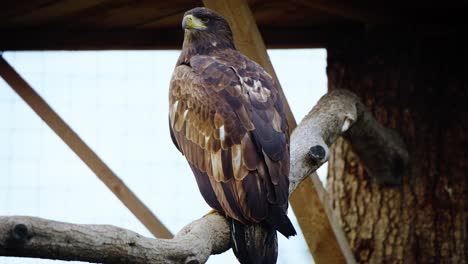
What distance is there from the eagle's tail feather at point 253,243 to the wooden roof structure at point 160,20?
1998 millimetres

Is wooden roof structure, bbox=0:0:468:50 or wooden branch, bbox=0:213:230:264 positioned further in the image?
wooden roof structure, bbox=0:0:468:50

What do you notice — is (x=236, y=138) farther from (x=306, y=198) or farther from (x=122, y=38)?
(x=122, y=38)

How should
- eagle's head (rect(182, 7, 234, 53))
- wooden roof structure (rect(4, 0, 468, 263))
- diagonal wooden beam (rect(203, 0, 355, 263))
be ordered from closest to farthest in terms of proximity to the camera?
diagonal wooden beam (rect(203, 0, 355, 263)) → eagle's head (rect(182, 7, 234, 53)) → wooden roof structure (rect(4, 0, 468, 263))

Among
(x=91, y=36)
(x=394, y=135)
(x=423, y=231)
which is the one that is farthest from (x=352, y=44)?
(x=91, y=36)

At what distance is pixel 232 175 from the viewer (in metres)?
3.66

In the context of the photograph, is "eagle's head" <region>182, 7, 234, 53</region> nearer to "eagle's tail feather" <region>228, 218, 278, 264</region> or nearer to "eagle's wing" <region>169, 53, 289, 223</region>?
"eagle's wing" <region>169, 53, 289, 223</region>

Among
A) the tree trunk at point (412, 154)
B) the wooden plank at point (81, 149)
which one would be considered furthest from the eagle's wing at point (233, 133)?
the tree trunk at point (412, 154)

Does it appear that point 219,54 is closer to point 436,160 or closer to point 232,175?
point 232,175

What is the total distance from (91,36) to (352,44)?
1710 millimetres

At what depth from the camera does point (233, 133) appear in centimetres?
379

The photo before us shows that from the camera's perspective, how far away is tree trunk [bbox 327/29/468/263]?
18.0 ft

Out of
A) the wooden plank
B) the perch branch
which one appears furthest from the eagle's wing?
the wooden plank

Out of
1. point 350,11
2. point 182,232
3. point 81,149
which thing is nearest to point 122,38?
point 81,149

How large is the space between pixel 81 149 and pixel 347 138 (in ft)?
5.40
